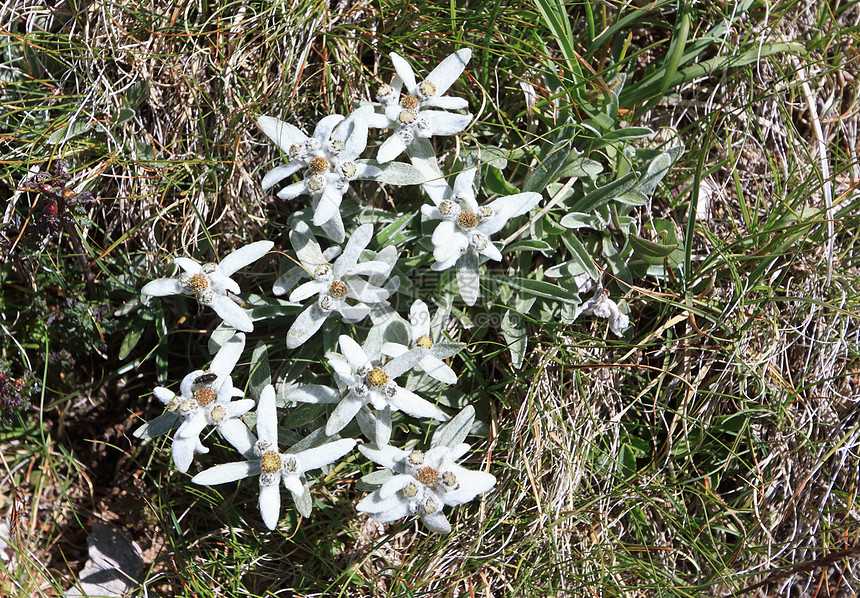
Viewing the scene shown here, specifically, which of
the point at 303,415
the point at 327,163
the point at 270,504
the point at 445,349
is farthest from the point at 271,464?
the point at 327,163

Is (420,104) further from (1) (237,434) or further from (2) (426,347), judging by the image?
(1) (237,434)

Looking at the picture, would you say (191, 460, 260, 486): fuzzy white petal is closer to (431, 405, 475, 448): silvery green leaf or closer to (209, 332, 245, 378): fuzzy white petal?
(209, 332, 245, 378): fuzzy white petal

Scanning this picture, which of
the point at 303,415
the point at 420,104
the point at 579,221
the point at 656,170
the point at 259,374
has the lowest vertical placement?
the point at 303,415

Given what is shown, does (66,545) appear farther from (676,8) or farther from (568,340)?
(676,8)

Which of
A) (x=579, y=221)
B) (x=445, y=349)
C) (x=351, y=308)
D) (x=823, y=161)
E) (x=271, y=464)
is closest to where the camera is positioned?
(x=271, y=464)

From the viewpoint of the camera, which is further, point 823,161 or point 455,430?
point 823,161

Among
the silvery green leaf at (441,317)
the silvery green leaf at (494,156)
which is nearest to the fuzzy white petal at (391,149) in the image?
the silvery green leaf at (494,156)

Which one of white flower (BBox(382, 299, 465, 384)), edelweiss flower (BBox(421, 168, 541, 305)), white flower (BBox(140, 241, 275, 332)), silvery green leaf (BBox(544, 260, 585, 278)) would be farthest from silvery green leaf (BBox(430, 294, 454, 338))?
white flower (BBox(140, 241, 275, 332))

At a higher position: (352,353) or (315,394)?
(352,353)
